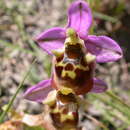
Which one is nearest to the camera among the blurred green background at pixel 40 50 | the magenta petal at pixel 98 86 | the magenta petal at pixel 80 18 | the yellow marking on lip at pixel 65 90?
the yellow marking on lip at pixel 65 90

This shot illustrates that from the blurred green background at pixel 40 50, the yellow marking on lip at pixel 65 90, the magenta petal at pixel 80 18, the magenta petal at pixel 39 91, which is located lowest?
the blurred green background at pixel 40 50

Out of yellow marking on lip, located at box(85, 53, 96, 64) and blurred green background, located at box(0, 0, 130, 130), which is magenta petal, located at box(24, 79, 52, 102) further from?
blurred green background, located at box(0, 0, 130, 130)

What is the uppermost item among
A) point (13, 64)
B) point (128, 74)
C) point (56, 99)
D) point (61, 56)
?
point (61, 56)

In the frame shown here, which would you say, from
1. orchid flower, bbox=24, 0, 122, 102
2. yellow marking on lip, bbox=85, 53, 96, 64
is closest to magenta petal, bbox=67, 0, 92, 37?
orchid flower, bbox=24, 0, 122, 102

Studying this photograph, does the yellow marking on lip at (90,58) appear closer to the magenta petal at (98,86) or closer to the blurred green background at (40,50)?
the magenta petal at (98,86)

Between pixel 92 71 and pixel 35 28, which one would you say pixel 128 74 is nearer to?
pixel 35 28

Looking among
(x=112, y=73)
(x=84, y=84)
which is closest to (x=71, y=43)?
(x=84, y=84)

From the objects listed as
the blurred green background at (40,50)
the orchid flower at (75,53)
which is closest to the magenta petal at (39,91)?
the orchid flower at (75,53)

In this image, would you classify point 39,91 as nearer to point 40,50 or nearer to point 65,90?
point 65,90
